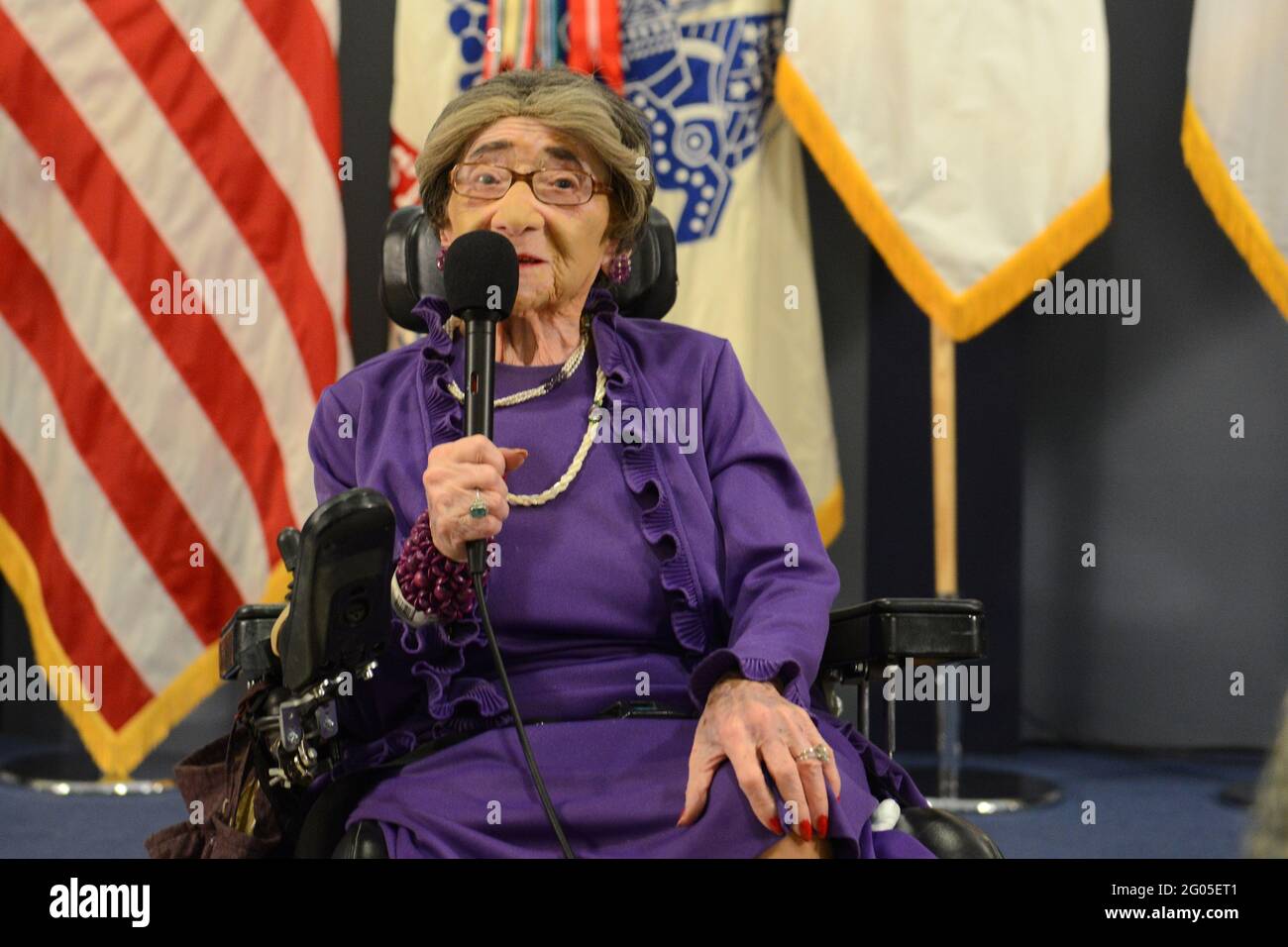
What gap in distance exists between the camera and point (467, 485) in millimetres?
1362

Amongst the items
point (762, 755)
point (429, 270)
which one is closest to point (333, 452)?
point (429, 270)

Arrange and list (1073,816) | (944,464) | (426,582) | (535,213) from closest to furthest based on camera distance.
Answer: (426,582) → (535,213) → (1073,816) → (944,464)

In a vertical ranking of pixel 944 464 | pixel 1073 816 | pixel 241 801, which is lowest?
pixel 1073 816

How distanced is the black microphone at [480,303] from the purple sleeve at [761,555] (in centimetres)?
30

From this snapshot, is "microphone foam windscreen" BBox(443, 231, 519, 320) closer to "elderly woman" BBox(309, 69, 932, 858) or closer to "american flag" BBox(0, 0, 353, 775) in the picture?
"elderly woman" BBox(309, 69, 932, 858)

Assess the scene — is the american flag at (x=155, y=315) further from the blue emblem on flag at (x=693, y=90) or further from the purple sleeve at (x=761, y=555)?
the purple sleeve at (x=761, y=555)

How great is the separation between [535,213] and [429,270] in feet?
1.05

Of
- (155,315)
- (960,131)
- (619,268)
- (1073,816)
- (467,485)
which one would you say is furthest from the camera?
(960,131)

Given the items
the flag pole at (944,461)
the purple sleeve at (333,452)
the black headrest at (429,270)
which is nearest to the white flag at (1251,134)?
the flag pole at (944,461)

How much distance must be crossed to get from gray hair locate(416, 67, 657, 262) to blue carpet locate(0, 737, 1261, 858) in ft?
6.06

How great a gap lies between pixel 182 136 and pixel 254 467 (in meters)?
0.86

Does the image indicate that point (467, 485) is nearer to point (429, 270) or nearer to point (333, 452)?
point (333, 452)

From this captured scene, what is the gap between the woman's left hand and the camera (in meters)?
1.35

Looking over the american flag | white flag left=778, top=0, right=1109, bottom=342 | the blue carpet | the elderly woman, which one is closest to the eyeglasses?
the elderly woman
